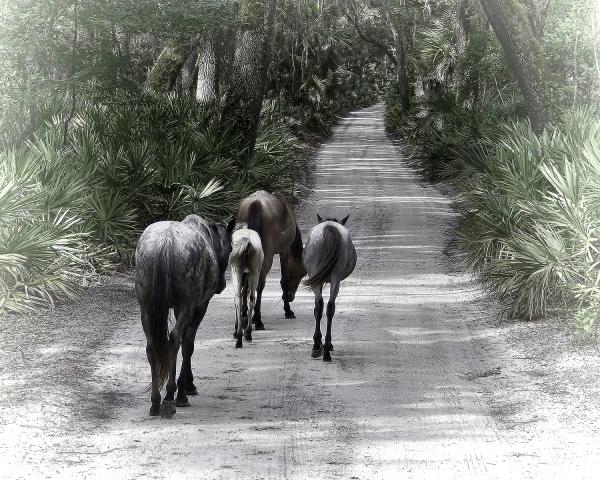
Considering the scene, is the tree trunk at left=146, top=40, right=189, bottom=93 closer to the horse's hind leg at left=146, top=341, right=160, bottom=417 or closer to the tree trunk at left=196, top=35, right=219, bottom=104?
the tree trunk at left=196, top=35, right=219, bottom=104

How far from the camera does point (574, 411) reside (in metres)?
7.86

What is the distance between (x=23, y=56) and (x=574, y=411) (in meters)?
13.6

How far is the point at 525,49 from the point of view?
1669 centimetres

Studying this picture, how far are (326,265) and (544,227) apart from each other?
3.52m

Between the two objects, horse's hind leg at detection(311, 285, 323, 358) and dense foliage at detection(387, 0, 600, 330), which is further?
dense foliage at detection(387, 0, 600, 330)

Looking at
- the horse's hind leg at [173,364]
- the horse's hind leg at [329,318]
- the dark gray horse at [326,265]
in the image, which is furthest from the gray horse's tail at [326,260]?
the horse's hind leg at [173,364]

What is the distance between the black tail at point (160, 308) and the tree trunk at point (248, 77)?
13.6 m

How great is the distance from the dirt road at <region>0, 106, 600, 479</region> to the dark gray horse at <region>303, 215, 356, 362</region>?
0.26 meters

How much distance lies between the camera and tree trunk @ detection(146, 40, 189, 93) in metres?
32.2

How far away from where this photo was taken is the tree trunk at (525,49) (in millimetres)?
16625

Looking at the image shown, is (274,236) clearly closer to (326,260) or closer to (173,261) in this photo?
(326,260)

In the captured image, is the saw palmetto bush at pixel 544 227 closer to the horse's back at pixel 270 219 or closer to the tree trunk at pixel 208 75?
the horse's back at pixel 270 219

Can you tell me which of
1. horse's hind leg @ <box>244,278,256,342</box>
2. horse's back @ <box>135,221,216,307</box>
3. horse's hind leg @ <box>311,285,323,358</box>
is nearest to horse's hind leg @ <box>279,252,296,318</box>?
horse's hind leg @ <box>244,278,256,342</box>

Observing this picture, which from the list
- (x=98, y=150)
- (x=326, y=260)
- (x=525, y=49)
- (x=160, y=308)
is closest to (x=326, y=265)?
(x=326, y=260)
